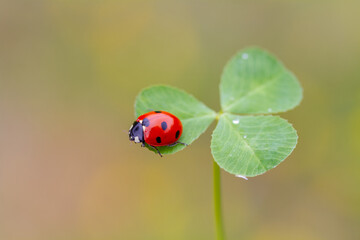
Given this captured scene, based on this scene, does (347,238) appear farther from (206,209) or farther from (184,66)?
(184,66)

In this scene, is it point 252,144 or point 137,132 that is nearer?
point 252,144

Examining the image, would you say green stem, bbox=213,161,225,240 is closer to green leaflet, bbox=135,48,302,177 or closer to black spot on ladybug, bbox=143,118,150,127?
green leaflet, bbox=135,48,302,177

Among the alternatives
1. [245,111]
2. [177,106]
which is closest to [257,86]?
[245,111]

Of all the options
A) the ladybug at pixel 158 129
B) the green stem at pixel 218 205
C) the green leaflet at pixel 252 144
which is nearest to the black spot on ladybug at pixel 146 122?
the ladybug at pixel 158 129

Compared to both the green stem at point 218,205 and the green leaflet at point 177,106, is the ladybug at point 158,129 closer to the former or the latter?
the green leaflet at point 177,106

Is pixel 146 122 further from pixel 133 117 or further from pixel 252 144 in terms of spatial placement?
pixel 133 117
